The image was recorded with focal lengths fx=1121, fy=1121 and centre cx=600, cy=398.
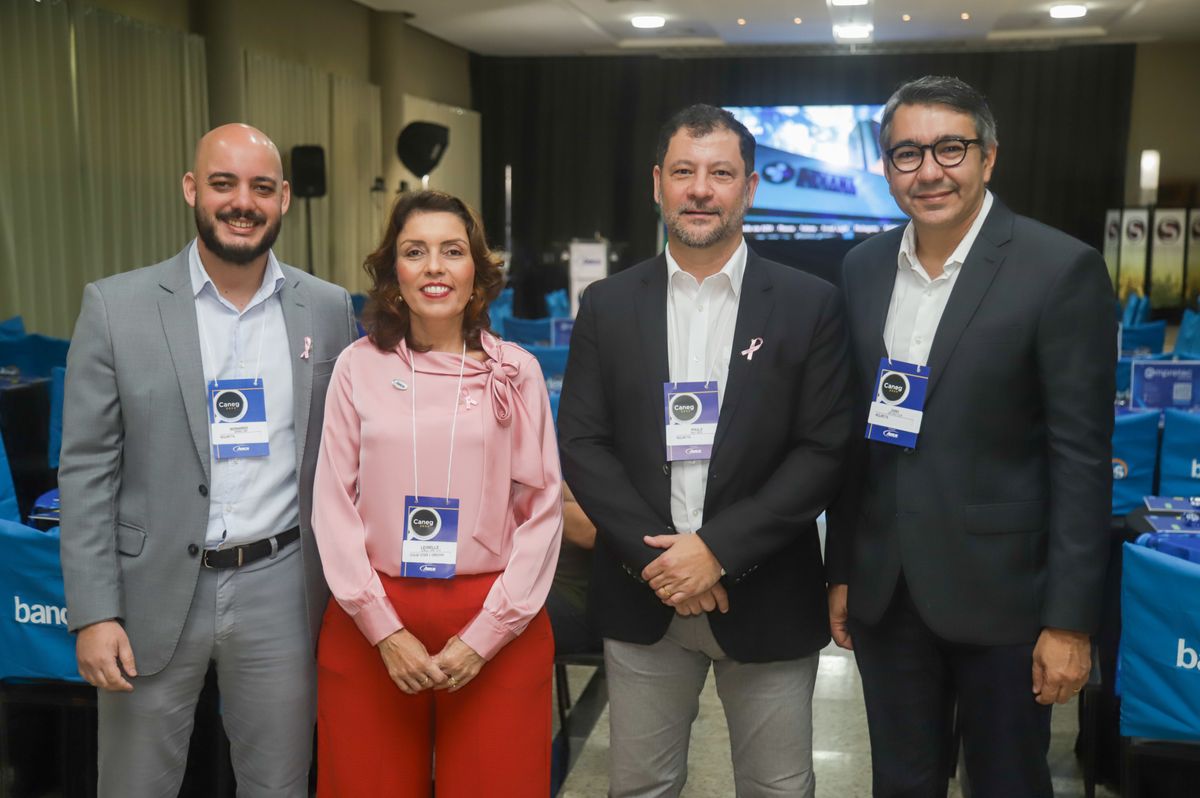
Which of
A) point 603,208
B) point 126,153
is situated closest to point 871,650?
point 126,153

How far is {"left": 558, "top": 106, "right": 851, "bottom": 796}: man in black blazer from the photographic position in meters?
2.09

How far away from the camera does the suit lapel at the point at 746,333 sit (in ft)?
6.89

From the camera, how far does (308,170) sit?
32.8ft

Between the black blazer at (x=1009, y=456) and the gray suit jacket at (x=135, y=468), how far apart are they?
129 cm

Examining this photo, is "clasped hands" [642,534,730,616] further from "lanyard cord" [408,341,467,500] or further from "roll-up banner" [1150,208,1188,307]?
"roll-up banner" [1150,208,1188,307]

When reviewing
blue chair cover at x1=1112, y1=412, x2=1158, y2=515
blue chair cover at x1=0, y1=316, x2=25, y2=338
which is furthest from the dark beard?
blue chair cover at x1=0, y1=316, x2=25, y2=338

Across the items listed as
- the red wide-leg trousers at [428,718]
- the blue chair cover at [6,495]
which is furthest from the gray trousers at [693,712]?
the blue chair cover at [6,495]

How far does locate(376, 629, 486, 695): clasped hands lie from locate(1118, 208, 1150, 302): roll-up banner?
11.7 meters

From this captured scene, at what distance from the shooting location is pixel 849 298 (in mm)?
2207

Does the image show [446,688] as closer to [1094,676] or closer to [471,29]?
[1094,676]

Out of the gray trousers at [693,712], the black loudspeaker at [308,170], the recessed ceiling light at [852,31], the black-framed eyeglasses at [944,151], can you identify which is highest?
the recessed ceiling light at [852,31]

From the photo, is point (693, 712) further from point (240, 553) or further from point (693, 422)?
point (240, 553)

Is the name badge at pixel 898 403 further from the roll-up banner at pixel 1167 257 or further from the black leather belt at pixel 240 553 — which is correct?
the roll-up banner at pixel 1167 257

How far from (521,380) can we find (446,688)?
22.7 inches
